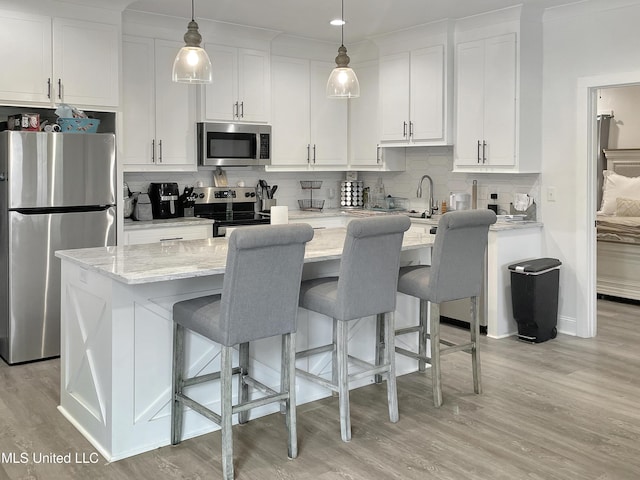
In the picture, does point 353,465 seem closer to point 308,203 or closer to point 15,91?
point 15,91

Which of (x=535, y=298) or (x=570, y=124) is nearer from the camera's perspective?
(x=535, y=298)

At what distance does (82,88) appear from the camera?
4.87 metres

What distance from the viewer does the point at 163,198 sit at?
5645 millimetres

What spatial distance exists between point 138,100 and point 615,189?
5.58 m

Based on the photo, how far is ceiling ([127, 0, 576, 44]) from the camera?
5008mm

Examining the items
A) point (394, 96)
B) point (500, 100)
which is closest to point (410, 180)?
point (394, 96)

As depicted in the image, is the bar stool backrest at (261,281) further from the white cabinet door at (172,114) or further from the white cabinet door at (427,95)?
the white cabinet door at (427,95)

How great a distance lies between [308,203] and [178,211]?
1520 millimetres

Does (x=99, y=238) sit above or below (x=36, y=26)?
below

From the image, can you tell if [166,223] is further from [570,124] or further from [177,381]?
[570,124]

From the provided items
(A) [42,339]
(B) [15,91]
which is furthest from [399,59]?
(A) [42,339]

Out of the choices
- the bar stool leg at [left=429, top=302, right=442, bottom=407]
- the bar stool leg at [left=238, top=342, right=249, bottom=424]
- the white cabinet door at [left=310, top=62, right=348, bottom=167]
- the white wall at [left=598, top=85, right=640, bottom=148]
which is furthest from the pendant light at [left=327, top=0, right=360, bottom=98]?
the white wall at [left=598, top=85, right=640, bottom=148]

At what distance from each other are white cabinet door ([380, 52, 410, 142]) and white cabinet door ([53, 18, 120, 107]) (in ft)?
8.08

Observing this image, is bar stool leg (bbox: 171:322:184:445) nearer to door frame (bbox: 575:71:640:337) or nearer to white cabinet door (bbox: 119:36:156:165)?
white cabinet door (bbox: 119:36:156:165)
